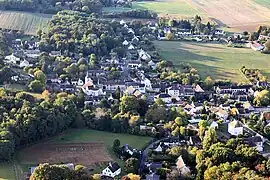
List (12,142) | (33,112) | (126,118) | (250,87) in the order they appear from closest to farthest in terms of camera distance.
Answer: (12,142), (33,112), (126,118), (250,87)

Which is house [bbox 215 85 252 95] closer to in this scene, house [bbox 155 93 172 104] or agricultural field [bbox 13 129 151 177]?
house [bbox 155 93 172 104]

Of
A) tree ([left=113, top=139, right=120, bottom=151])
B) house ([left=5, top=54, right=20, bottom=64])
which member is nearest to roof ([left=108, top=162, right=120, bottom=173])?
tree ([left=113, top=139, right=120, bottom=151])

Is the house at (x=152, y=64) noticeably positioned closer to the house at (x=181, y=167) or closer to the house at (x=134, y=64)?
the house at (x=134, y=64)

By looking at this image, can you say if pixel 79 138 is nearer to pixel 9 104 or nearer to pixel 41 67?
pixel 9 104

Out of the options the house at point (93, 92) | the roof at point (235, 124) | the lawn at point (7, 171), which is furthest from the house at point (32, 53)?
the roof at point (235, 124)

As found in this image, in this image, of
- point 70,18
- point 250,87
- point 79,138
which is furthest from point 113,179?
point 70,18

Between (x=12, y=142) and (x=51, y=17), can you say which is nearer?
(x=12, y=142)

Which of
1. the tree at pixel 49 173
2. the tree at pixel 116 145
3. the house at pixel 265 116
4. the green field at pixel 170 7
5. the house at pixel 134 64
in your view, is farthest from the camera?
the green field at pixel 170 7
